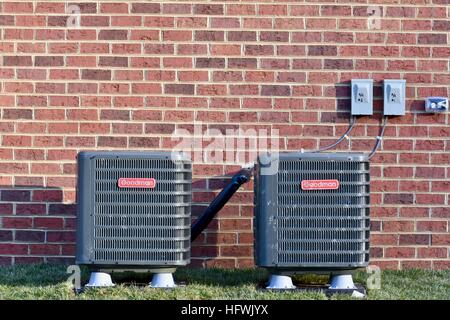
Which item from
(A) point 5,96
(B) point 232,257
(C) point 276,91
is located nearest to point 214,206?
(B) point 232,257

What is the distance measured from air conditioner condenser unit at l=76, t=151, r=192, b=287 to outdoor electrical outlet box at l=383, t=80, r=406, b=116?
66.0 inches

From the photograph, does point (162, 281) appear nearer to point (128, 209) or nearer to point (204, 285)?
point (204, 285)

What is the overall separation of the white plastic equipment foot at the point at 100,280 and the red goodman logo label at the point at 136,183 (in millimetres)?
569

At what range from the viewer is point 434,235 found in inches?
217

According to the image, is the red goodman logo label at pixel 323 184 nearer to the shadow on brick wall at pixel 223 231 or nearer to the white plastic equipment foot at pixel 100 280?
the shadow on brick wall at pixel 223 231

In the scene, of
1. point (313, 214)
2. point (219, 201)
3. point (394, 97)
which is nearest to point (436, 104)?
point (394, 97)

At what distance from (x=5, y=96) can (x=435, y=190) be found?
3095mm

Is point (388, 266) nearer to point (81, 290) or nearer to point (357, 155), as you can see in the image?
point (357, 155)

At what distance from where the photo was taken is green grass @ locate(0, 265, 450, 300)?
14.8ft

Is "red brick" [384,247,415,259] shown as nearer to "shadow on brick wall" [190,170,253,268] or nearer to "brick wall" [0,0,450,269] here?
"brick wall" [0,0,450,269]

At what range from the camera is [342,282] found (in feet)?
15.3

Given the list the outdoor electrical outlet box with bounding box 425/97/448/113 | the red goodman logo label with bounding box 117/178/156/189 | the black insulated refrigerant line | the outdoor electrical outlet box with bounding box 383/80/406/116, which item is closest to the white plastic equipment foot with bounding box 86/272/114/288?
the red goodman logo label with bounding box 117/178/156/189

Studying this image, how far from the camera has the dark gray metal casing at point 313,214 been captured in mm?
4566

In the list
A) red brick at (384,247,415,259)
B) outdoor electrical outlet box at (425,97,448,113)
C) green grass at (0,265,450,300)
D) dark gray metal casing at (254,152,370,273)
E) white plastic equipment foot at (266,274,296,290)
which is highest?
outdoor electrical outlet box at (425,97,448,113)
